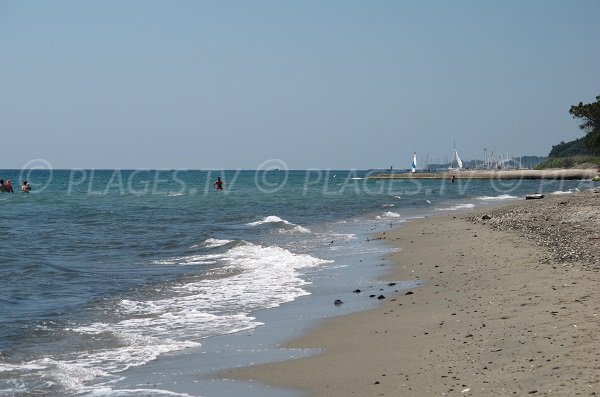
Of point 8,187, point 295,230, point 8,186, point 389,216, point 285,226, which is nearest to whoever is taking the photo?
point 295,230

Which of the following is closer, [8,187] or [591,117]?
[8,187]

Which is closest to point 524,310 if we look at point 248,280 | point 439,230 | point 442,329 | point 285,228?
point 442,329

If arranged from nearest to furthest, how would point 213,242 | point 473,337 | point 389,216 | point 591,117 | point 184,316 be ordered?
point 473,337 < point 184,316 < point 213,242 < point 389,216 < point 591,117

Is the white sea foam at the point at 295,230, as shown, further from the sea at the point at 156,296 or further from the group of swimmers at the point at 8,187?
the group of swimmers at the point at 8,187

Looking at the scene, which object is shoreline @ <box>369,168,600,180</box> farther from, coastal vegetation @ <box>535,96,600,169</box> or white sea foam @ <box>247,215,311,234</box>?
white sea foam @ <box>247,215,311,234</box>

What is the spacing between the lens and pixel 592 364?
6.87m

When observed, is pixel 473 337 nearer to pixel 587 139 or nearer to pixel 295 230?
pixel 295 230

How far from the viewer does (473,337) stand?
28.9ft

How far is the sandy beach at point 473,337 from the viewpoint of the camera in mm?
7000

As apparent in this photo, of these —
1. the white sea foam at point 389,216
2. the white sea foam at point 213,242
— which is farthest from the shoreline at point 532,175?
the white sea foam at point 213,242

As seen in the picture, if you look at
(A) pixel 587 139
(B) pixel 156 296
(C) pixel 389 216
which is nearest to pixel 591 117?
(A) pixel 587 139

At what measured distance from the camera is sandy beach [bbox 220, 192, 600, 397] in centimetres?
700

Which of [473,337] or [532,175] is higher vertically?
[532,175]

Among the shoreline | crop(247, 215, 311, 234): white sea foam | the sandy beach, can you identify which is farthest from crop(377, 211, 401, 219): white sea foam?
the shoreline
